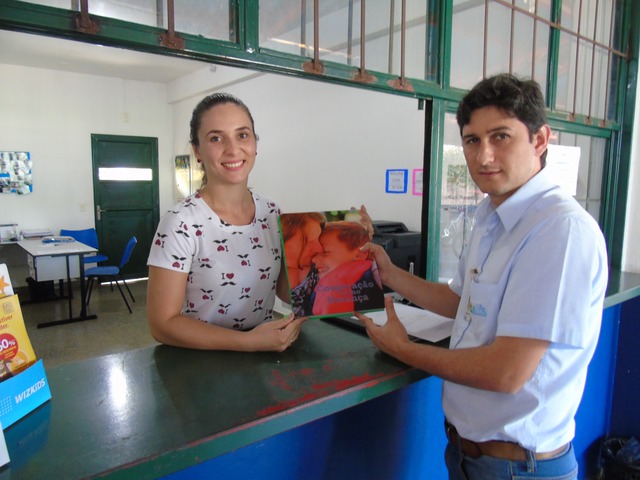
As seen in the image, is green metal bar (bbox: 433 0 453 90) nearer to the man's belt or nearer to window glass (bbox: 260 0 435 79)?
window glass (bbox: 260 0 435 79)

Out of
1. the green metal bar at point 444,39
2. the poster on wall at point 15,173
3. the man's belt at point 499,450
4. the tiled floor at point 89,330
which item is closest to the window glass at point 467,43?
the green metal bar at point 444,39

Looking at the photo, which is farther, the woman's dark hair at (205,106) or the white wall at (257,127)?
the white wall at (257,127)

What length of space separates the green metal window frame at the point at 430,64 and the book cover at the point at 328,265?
0.45m

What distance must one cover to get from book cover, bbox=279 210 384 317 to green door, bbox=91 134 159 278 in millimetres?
6598

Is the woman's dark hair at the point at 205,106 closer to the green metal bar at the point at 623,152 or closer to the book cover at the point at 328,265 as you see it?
the book cover at the point at 328,265

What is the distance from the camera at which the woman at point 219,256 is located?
117 centimetres

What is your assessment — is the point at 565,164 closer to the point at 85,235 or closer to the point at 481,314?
the point at 481,314

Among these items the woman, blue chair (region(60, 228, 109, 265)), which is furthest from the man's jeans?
blue chair (region(60, 228, 109, 265))

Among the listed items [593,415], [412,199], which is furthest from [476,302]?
[412,199]

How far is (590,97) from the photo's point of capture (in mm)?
2555

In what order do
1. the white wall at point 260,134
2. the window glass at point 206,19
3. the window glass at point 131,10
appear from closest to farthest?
the window glass at point 131,10 < the window glass at point 206,19 < the white wall at point 260,134

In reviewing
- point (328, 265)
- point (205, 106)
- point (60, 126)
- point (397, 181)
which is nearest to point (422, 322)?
point (328, 265)

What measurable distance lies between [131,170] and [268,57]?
6.60 metres

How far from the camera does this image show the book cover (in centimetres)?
122
